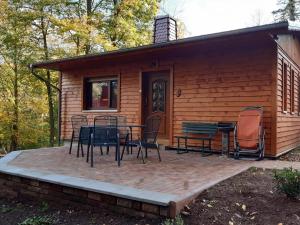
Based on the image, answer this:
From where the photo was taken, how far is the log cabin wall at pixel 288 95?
6.96m

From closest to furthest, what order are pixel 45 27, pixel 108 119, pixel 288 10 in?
pixel 108 119 → pixel 45 27 → pixel 288 10

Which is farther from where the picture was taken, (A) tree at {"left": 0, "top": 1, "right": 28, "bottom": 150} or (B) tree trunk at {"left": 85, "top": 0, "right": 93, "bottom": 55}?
(B) tree trunk at {"left": 85, "top": 0, "right": 93, "bottom": 55}

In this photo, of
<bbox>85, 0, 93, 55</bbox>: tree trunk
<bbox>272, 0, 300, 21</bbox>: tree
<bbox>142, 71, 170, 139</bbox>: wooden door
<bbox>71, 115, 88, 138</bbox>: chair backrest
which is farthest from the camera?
<bbox>272, 0, 300, 21</bbox>: tree

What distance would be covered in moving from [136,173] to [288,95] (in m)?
4.99

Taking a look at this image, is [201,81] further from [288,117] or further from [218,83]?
[288,117]

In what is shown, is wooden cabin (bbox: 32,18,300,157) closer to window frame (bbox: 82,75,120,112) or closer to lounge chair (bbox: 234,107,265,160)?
window frame (bbox: 82,75,120,112)

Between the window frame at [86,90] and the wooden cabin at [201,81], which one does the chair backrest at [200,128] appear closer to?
the wooden cabin at [201,81]

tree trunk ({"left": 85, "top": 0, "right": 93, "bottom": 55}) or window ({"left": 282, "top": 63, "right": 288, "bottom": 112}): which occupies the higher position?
tree trunk ({"left": 85, "top": 0, "right": 93, "bottom": 55})

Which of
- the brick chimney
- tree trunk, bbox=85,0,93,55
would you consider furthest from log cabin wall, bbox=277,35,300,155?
tree trunk, bbox=85,0,93,55

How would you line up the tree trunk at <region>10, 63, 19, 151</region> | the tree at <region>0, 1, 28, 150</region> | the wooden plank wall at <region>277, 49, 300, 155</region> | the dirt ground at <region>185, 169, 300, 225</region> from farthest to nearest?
the tree trunk at <region>10, 63, 19, 151</region> → the tree at <region>0, 1, 28, 150</region> → the wooden plank wall at <region>277, 49, 300, 155</region> → the dirt ground at <region>185, 169, 300, 225</region>

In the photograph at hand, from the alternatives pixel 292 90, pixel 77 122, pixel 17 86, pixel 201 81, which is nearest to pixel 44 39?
pixel 17 86

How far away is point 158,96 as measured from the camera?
855 cm

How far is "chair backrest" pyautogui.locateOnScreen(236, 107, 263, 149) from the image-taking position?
6379mm

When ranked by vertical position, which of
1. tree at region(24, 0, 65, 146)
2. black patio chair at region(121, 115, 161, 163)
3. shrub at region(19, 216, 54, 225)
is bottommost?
shrub at region(19, 216, 54, 225)
